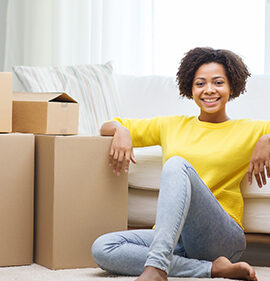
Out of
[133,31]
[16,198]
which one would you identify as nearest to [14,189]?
[16,198]

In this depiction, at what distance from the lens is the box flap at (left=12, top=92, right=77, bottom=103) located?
5.39 ft

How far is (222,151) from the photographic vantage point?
Answer: 153cm

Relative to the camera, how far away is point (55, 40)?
3133mm

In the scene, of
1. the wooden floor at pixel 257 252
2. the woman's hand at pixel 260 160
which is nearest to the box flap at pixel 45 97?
the woman's hand at pixel 260 160

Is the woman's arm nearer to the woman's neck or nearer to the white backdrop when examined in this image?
the woman's neck

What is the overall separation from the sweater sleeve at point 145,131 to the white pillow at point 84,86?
0.44m

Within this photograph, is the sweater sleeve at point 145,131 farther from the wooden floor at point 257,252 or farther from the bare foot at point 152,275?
the bare foot at point 152,275

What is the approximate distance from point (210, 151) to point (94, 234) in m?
0.41

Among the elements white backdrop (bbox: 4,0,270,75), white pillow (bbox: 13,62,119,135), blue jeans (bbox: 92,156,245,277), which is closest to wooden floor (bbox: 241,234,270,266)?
blue jeans (bbox: 92,156,245,277)

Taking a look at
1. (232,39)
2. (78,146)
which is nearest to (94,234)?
(78,146)

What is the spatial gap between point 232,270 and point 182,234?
0.17 meters

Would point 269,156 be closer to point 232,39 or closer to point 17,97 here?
point 17,97

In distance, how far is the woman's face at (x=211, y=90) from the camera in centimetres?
160

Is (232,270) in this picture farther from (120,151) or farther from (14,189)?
(14,189)
